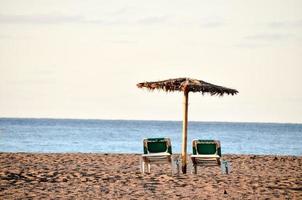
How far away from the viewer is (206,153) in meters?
11.4

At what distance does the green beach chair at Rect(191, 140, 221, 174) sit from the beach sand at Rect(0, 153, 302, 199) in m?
0.28

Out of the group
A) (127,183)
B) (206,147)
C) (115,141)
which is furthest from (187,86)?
(115,141)

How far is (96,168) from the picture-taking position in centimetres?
1284

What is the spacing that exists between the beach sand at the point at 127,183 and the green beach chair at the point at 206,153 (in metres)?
0.28

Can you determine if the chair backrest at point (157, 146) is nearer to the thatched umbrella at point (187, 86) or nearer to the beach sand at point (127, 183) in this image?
the beach sand at point (127, 183)

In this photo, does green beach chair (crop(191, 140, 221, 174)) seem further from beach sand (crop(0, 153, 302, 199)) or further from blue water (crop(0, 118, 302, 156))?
blue water (crop(0, 118, 302, 156))

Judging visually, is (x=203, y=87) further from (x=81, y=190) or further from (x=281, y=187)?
(x=81, y=190)

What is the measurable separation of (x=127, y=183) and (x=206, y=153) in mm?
2143

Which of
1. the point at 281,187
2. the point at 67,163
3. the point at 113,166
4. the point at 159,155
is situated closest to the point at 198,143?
the point at 159,155

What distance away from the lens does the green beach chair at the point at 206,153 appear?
36.9 feet

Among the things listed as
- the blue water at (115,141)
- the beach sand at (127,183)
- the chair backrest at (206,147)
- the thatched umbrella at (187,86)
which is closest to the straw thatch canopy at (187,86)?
the thatched umbrella at (187,86)

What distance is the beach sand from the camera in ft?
28.0

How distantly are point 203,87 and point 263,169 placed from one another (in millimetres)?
3727

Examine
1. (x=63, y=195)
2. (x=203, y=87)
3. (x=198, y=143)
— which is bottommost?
(x=63, y=195)
